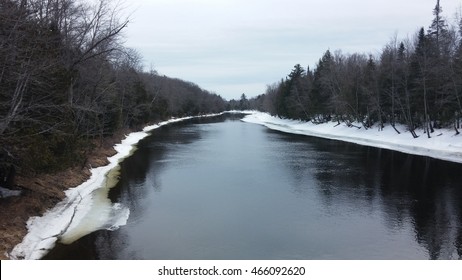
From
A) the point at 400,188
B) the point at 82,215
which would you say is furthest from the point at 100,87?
the point at 400,188

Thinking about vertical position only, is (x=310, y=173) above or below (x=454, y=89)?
below

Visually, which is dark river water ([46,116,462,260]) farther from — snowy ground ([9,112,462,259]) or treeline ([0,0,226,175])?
treeline ([0,0,226,175])

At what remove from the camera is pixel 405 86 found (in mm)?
41875

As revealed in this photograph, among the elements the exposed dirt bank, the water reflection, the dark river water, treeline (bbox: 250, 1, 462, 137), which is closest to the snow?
the exposed dirt bank

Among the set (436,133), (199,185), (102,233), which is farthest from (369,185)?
(436,133)

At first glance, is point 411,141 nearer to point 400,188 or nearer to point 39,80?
point 400,188

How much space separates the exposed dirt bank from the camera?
1130 cm

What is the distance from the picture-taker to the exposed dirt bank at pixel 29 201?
11.3 meters

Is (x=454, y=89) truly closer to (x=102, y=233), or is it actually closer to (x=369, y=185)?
(x=369, y=185)

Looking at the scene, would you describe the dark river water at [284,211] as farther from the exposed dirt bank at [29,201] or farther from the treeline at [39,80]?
the treeline at [39,80]

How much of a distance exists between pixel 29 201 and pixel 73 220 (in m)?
1.73

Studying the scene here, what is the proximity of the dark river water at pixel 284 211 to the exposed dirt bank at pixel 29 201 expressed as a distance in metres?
1.42

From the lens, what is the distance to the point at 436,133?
38844mm

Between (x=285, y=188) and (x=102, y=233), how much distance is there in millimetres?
9874
